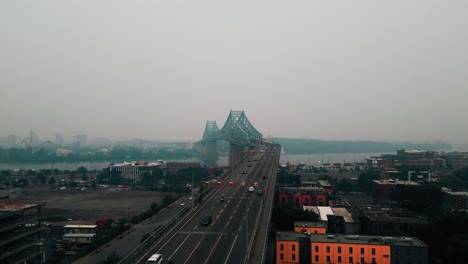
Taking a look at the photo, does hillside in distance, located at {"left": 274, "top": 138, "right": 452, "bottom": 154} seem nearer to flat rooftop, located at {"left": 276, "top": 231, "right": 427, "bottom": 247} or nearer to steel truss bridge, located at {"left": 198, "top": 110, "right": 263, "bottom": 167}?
steel truss bridge, located at {"left": 198, "top": 110, "right": 263, "bottom": 167}

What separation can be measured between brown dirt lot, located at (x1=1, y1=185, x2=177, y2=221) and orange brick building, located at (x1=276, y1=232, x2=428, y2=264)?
13.8m

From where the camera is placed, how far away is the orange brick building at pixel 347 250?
1227cm

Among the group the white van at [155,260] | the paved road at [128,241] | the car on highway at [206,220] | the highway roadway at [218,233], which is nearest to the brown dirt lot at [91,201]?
the paved road at [128,241]

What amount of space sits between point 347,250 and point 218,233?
5.02 m

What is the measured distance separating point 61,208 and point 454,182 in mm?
33637

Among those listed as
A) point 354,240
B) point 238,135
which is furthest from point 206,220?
point 238,135

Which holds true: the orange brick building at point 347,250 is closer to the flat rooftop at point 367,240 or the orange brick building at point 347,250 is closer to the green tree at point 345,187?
the flat rooftop at point 367,240

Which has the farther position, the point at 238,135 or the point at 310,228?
the point at 238,135

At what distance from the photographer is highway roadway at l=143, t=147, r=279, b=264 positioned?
870 centimetres

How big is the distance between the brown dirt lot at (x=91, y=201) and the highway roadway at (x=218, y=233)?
10977mm

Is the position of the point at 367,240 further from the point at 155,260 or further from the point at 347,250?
the point at 155,260

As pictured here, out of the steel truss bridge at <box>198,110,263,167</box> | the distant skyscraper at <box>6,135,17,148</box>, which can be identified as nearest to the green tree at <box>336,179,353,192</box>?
the steel truss bridge at <box>198,110,263,167</box>

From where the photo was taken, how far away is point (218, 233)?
1066 cm

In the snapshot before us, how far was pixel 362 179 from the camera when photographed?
114 ft
